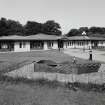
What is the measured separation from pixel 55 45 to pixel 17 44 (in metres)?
10.4

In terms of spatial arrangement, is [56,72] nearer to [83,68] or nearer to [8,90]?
[83,68]

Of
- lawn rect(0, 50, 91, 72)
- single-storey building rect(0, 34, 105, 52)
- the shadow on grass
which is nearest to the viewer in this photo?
the shadow on grass

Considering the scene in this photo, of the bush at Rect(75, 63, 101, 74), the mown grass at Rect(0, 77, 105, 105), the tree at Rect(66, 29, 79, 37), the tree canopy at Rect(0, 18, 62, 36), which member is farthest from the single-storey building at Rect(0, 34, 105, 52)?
the tree at Rect(66, 29, 79, 37)

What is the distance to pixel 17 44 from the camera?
139 feet

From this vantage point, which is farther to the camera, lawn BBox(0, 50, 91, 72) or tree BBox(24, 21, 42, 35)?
tree BBox(24, 21, 42, 35)

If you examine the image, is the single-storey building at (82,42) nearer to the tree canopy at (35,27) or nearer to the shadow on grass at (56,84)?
the tree canopy at (35,27)

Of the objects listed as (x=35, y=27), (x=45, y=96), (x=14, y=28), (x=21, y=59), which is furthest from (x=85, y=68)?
(x=35, y=27)

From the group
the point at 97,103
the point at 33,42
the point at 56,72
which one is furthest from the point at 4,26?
the point at 97,103

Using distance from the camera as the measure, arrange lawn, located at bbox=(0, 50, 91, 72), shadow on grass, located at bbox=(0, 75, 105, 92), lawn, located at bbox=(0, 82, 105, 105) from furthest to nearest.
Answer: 1. lawn, located at bbox=(0, 50, 91, 72)
2. shadow on grass, located at bbox=(0, 75, 105, 92)
3. lawn, located at bbox=(0, 82, 105, 105)

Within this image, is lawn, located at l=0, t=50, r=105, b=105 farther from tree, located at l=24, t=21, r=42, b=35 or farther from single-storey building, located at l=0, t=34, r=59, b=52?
tree, located at l=24, t=21, r=42, b=35

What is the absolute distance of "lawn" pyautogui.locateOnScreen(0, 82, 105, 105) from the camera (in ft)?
24.2

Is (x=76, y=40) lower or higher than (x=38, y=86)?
higher

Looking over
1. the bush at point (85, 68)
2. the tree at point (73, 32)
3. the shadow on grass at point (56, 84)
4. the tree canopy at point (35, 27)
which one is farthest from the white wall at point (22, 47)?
the tree at point (73, 32)

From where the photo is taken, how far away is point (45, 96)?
8.16 meters
